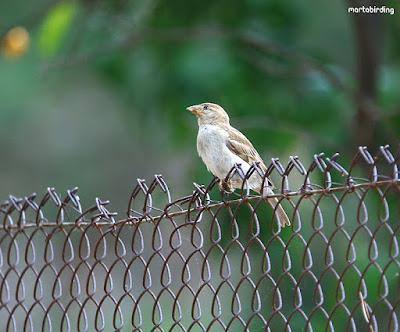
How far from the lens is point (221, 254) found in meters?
5.37

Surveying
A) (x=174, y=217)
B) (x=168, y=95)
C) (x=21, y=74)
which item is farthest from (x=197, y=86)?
(x=21, y=74)

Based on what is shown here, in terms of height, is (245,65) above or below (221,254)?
above

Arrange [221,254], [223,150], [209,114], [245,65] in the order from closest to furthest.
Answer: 1. [223,150]
2. [209,114]
3. [221,254]
4. [245,65]

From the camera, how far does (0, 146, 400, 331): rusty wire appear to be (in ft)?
10.2

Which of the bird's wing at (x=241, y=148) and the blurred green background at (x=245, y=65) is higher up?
the blurred green background at (x=245, y=65)

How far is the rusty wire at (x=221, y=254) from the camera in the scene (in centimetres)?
311

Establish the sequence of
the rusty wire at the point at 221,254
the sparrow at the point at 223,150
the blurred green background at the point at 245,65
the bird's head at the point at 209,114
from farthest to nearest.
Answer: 1. the blurred green background at the point at 245,65
2. the bird's head at the point at 209,114
3. the sparrow at the point at 223,150
4. the rusty wire at the point at 221,254

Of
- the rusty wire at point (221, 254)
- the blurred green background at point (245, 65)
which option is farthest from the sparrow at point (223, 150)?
the blurred green background at point (245, 65)

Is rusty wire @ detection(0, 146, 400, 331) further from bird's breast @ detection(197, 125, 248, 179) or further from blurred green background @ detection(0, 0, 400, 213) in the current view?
blurred green background @ detection(0, 0, 400, 213)

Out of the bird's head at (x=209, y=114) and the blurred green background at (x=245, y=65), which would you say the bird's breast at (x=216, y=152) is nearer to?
the bird's head at (x=209, y=114)

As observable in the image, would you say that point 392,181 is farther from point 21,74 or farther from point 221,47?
point 21,74

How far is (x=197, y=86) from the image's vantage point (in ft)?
26.4

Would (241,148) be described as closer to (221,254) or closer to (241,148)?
(241,148)

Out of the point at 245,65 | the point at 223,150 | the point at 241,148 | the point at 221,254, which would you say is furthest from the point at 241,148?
the point at 245,65
